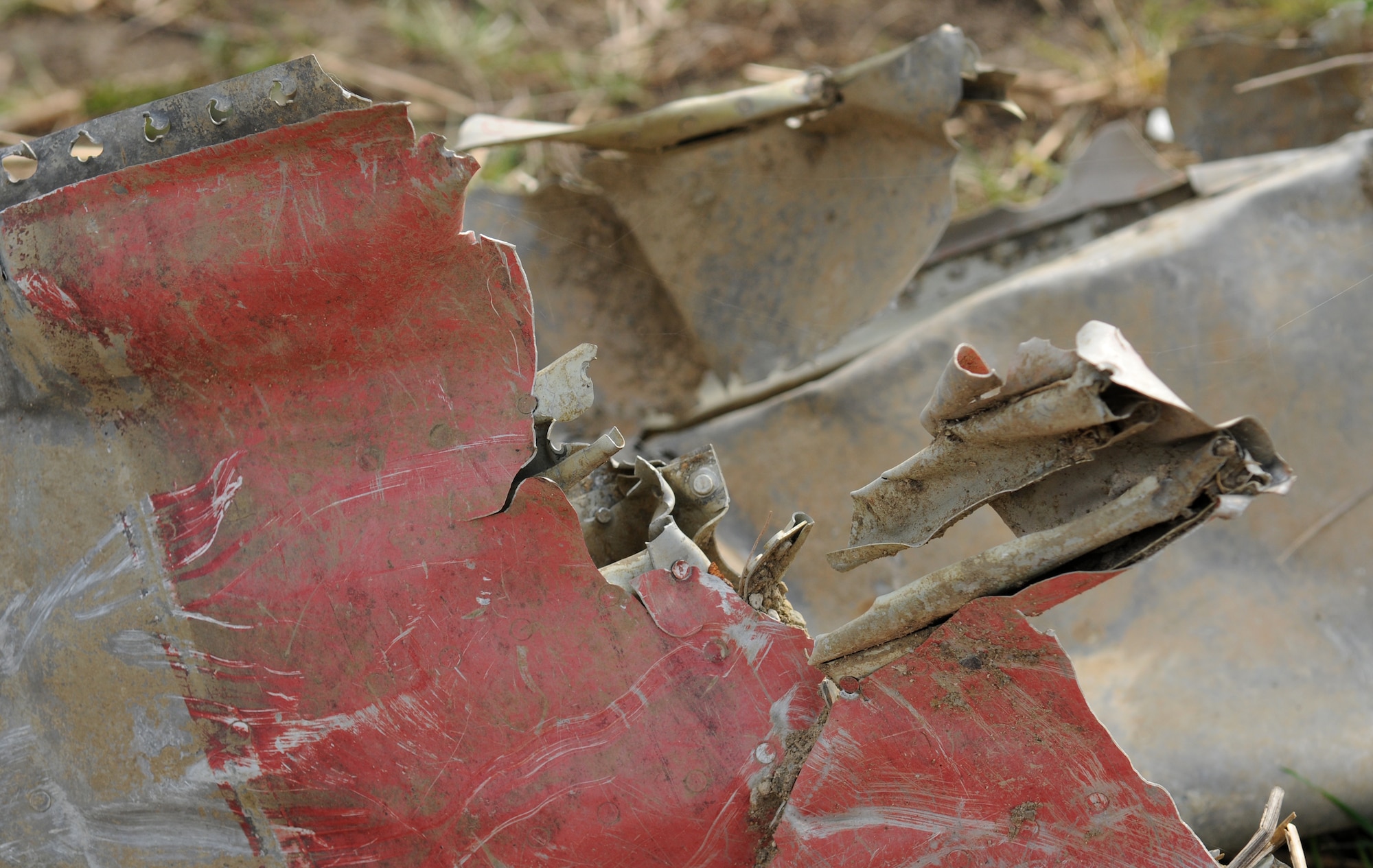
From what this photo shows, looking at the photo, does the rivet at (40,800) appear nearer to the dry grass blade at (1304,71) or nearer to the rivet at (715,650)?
the rivet at (715,650)

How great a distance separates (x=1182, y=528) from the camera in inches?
36.5

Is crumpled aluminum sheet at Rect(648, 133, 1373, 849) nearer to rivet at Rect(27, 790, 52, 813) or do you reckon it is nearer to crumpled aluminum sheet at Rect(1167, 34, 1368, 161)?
crumpled aluminum sheet at Rect(1167, 34, 1368, 161)

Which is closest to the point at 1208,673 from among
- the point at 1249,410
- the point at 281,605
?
the point at 1249,410

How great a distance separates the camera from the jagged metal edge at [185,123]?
45.0 inches

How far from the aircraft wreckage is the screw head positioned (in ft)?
0.05

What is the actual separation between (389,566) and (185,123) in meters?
0.55

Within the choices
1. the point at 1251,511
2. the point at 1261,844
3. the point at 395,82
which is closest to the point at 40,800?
the point at 1261,844

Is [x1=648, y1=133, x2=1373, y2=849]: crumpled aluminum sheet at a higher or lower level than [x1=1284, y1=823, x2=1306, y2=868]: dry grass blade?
lower

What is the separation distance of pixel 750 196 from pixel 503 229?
1.66ft

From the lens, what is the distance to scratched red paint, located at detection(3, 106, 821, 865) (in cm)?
116

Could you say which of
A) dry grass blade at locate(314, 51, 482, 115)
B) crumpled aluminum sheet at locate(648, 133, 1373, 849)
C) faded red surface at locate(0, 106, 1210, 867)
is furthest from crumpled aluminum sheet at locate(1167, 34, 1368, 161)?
dry grass blade at locate(314, 51, 482, 115)

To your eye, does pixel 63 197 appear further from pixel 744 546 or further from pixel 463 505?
pixel 744 546

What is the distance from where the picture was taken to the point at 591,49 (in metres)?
3.97

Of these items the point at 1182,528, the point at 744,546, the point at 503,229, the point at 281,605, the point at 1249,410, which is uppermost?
the point at 1182,528
